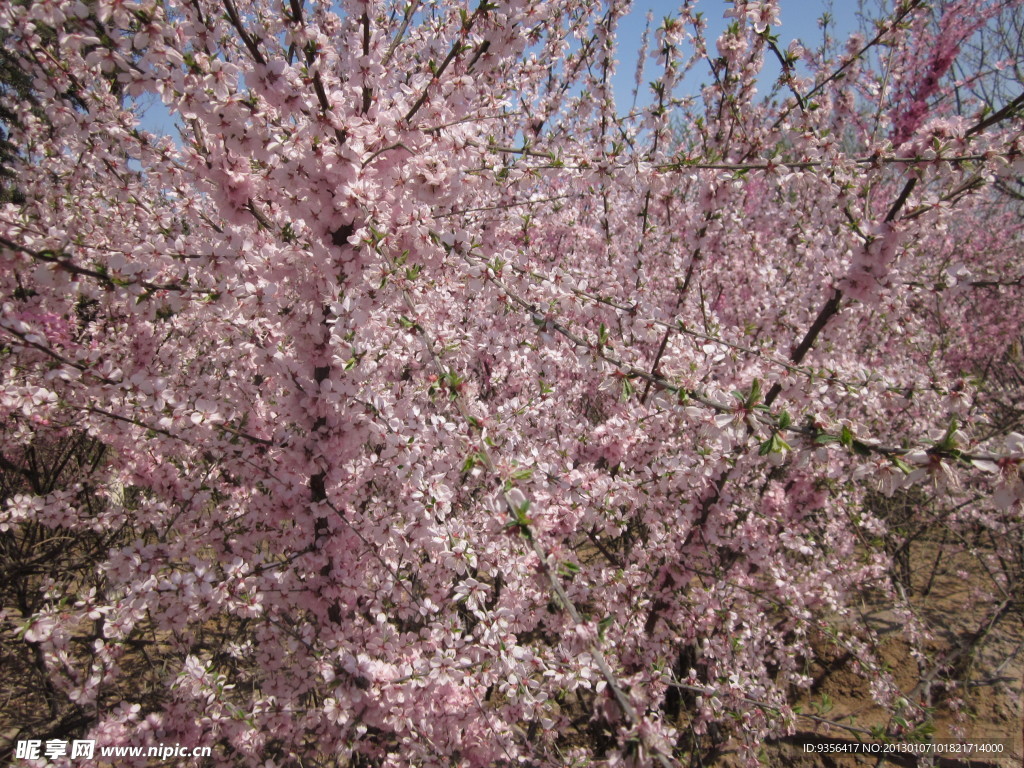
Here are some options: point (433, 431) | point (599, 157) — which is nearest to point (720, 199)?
point (599, 157)

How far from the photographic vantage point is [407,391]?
3346mm

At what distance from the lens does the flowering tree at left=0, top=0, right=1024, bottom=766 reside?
6.52 feet

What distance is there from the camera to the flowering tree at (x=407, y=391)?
199 centimetres

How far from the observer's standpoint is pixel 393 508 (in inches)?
126

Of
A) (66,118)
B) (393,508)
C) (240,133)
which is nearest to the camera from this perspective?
(240,133)

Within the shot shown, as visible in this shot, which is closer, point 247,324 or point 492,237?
point 247,324

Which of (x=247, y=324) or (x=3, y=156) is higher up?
(x=3, y=156)

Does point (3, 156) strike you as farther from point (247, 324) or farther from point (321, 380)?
point (321, 380)

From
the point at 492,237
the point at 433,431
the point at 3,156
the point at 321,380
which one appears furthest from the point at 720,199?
the point at 3,156

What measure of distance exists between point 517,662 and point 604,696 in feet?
1.51

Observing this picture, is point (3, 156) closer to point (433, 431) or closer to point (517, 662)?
point (433, 431)

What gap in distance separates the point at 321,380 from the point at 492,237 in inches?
83.0

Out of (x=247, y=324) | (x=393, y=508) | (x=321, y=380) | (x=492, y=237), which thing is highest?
(x=492, y=237)

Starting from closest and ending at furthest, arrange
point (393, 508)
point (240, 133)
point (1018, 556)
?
point (240, 133)
point (393, 508)
point (1018, 556)
